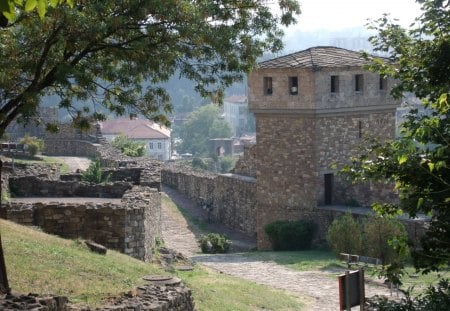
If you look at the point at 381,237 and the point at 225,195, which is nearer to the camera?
the point at 381,237

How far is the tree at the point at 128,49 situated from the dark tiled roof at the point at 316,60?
49.4 feet

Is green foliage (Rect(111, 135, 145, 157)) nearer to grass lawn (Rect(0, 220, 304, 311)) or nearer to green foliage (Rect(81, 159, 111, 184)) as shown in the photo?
green foliage (Rect(81, 159, 111, 184))

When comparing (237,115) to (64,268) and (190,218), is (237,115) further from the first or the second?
(64,268)

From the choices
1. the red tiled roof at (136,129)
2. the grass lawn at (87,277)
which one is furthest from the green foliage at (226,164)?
the grass lawn at (87,277)

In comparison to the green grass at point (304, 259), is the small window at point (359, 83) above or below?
above

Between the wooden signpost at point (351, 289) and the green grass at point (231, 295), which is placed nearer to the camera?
the wooden signpost at point (351, 289)

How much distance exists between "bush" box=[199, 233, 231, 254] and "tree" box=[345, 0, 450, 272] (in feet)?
47.3

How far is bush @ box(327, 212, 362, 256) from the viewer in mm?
24500

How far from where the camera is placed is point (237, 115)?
6378 inches

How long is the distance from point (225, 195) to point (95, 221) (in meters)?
17.1

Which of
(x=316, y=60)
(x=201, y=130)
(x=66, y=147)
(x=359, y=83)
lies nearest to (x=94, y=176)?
(x=316, y=60)

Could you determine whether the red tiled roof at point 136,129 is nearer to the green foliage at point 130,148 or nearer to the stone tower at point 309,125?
the green foliage at point 130,148

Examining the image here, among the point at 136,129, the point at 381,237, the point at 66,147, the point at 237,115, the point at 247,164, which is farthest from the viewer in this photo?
the point at 237,115

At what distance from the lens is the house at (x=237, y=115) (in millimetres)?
156250
